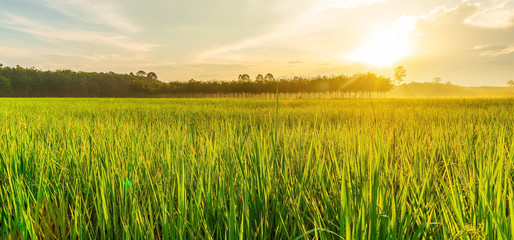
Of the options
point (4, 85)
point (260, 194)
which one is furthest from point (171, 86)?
point (260, 194)

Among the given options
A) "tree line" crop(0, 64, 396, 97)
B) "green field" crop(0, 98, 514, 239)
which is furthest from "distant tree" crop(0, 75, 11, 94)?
"green field" crop(0, 98, 514, 239)

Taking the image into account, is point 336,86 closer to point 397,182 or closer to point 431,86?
point 397,182

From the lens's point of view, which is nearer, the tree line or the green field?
the green field

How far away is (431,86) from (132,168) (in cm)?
16965

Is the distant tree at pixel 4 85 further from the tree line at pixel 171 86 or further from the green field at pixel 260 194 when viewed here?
the green field at pixel 260 194

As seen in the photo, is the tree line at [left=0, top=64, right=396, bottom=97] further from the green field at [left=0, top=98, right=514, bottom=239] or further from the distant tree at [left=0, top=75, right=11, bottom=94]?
the green field at [left=0, top=98, right=514, bottom=239]

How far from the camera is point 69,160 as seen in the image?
180 centimetres

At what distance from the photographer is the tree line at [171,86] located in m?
58.2

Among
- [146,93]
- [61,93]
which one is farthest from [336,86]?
[61,93]

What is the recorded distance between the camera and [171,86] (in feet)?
219

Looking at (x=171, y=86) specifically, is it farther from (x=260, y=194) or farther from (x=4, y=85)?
(x=260, y=194)

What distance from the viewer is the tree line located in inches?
2293

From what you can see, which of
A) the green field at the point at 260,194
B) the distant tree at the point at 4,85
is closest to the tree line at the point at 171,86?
the distant tree at the point at 4,85

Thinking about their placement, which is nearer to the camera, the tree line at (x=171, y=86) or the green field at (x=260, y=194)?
the green field at (x=260, y=194)
